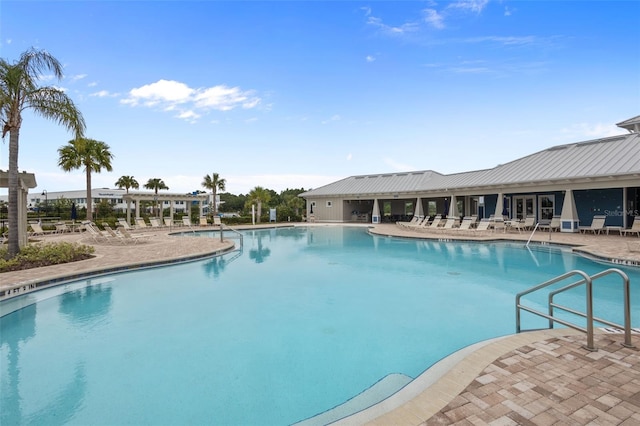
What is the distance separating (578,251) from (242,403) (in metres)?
13.2

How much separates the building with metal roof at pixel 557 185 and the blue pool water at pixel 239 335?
889 centimetres

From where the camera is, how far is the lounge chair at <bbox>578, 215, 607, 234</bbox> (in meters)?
16.1

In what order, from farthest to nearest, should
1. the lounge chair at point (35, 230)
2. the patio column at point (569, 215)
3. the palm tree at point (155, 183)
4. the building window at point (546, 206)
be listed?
the palm tree at point (155, 183), the building window at point (546, 206), the lounge chair at point (35, 230), the patio column at point (569, 215)

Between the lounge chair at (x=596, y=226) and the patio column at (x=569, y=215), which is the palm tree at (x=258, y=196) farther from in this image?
the lounge chair at (x=596, y=226)

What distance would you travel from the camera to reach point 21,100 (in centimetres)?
979

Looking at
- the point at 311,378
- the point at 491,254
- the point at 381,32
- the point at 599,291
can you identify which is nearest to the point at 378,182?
the point at 381,32

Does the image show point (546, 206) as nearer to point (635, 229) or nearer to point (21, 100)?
point (635, 229)

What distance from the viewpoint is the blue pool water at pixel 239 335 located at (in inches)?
135

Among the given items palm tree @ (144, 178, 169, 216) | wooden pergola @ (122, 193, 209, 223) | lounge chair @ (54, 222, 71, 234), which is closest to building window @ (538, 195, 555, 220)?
wooden pergola @ (122, 193, 209, 223)

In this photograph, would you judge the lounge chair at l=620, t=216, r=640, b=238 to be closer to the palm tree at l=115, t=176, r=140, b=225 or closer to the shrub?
the shrub

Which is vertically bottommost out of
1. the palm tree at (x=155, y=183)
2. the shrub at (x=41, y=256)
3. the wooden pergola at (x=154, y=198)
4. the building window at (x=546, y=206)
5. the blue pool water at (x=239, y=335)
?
the blue pool water at (x=239, y=335)

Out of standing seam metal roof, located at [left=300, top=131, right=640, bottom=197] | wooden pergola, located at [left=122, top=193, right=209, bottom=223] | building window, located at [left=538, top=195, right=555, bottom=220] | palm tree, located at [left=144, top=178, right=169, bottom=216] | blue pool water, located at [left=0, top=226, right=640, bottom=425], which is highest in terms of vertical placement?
palm tree, located at [left=144, top=178, right=169, bottom=216]

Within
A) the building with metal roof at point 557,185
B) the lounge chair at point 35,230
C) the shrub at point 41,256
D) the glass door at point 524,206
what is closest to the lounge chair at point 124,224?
the lounge chair at point 35,230

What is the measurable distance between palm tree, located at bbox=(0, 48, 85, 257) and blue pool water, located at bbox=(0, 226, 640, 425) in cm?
353
